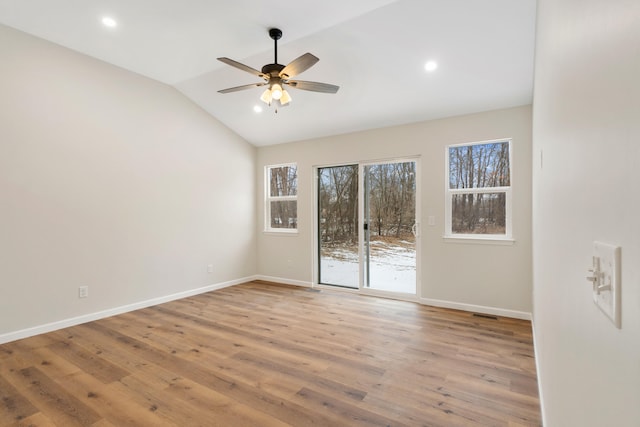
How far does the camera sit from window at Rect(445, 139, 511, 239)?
12.7 feet

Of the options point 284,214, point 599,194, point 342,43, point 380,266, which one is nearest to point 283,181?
point 284,214

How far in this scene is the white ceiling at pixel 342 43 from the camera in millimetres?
2789

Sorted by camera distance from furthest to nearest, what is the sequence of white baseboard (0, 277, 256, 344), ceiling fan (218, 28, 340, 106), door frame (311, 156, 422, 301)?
1. door frame (311, 156, 422, 301)
2. white baseboard (0, 277, 256, 344)
3. ceiling fan (218, 28, 340, 106)

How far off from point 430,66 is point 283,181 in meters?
3.27

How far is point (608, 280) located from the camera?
504 millimetres

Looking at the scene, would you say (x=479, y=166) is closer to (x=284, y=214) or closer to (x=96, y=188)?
(x=284, y=214)

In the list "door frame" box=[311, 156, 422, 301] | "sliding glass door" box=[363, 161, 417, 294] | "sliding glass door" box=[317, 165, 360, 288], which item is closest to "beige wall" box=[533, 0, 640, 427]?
"door frame" box=[311, 156, 422, 301]

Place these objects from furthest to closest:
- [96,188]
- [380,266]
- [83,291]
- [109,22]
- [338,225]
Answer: [338,225] → [380,266] → [96,188] → [83,291] → [109,22]

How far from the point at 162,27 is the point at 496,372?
4.41m

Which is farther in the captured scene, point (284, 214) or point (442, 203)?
point (284, 214)

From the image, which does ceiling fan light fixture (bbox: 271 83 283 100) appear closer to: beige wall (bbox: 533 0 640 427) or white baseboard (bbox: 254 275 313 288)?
beige wall (bbox: 533 0 640 427)

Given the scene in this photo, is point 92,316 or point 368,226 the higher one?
point 368,226

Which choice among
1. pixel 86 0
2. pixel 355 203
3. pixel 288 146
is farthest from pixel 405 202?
pixel 86 0

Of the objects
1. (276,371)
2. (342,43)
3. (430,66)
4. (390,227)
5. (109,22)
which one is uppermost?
(109,22)
